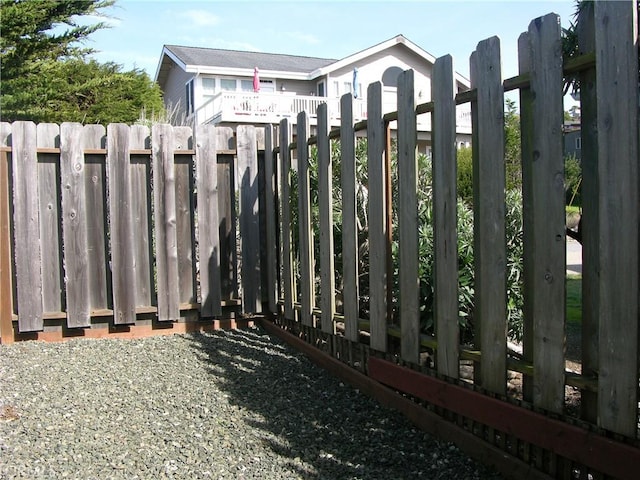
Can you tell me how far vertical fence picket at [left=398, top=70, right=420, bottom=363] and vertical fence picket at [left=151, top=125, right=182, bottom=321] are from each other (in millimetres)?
2714

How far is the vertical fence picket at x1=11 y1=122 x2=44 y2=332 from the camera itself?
524cm

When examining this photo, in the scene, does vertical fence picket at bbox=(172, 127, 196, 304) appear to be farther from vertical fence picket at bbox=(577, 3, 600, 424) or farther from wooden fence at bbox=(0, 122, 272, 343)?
vertical fence picket at bbox=(577, 3, 600, 424)

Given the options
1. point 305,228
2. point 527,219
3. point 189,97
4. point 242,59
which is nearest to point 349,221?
point 305,228

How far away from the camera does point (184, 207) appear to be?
5.72 meters

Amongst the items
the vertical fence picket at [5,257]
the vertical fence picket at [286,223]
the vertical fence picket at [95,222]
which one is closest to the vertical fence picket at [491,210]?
the vertical fence picket at [286,223]

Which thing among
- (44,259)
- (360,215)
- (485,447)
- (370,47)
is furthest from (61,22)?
(370,47)

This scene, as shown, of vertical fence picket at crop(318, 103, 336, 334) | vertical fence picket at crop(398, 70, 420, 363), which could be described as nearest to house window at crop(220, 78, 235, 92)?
vertical fence picket at crop(318, 103, 336, 334)

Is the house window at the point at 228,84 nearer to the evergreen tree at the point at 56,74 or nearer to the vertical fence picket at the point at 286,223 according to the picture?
the evergreen tree at the point at 56,74

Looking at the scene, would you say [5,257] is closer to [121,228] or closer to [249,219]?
[121,228]

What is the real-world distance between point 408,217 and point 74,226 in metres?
3.26

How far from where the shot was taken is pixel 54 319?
5.37 meters

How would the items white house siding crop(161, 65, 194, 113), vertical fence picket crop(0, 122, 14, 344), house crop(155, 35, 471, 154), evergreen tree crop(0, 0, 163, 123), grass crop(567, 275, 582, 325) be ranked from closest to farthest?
vertical fence picket crop(0, 122, 14, 344)
grass crop(567, 275, 582, 325)
evergreen tree crop(0, 0, 163, 123)
house crop(155, 35, 471, 154)
white house siding crop(161, 65, 194, 113)

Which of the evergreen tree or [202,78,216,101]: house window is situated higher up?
[202,78,216,101]: house window

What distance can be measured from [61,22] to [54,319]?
9867mm
